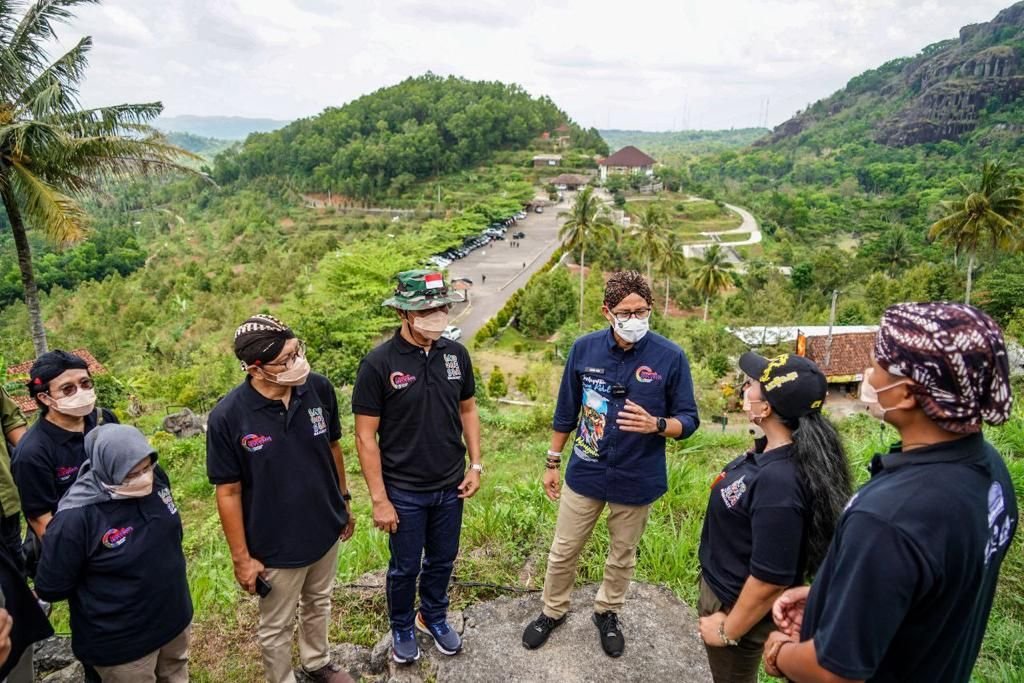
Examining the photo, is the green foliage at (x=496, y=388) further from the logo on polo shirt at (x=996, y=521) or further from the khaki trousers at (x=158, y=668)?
the logo on polo shirt at (x=996, y=521)

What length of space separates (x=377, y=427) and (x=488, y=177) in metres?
68.0

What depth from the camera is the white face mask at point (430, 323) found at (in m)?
2.73

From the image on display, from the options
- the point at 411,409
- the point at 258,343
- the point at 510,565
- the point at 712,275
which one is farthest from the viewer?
the point at 712,275

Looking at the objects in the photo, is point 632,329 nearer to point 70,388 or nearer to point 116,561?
point 116,561

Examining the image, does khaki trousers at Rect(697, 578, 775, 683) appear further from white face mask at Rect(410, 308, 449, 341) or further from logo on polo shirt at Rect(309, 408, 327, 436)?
→ logo on polo shirt at Rect(309, 408, 327, 436)

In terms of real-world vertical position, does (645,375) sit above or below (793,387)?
below

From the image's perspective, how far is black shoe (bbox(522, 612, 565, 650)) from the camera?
294 cm

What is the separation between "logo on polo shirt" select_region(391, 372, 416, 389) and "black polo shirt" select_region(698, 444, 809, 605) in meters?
1.39

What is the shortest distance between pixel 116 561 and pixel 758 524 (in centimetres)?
232

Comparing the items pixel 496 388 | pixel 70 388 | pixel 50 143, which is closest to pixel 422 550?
pixel 70 388

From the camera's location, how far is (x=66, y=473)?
2844 mm

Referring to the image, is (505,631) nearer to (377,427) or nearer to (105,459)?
(377,427)

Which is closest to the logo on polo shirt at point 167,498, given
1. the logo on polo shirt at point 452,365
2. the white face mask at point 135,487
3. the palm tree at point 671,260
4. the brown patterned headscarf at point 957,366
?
the white face mask at point 135,487

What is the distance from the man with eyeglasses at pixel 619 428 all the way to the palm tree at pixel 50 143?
7.48 metres
